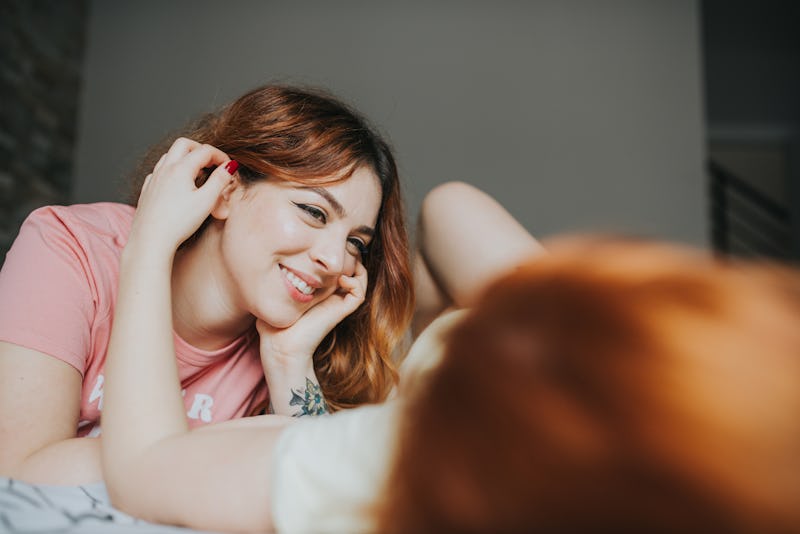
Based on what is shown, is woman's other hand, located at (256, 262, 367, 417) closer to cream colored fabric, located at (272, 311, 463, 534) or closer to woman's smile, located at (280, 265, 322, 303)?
woman's smile, located at (280, 265, 322, 303)

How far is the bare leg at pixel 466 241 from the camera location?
1418 mm

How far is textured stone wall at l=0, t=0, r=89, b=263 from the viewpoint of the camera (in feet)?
10.7

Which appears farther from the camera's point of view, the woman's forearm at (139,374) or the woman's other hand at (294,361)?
the woman's other hand at (294,361)

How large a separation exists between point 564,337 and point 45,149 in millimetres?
3943

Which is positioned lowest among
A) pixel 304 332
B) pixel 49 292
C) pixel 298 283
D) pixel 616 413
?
pixel 304 332

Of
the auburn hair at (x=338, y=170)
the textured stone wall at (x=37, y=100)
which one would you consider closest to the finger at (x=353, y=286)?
the auburn hair at (x=338, y=170)

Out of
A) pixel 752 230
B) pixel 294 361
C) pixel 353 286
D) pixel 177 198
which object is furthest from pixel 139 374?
pixel 752 230

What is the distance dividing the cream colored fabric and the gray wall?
123 inches

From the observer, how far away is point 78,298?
3.84ft

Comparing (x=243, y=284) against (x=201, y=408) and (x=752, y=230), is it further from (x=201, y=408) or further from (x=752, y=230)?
(x=752, y=230)

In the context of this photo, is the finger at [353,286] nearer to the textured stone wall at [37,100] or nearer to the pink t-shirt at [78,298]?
the pink t-shirt at [78,298]

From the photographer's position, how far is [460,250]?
148cm

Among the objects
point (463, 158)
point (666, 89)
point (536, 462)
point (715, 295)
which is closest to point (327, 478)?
point (536, 462)

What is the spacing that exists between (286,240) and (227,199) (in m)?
Answer: 0.21
